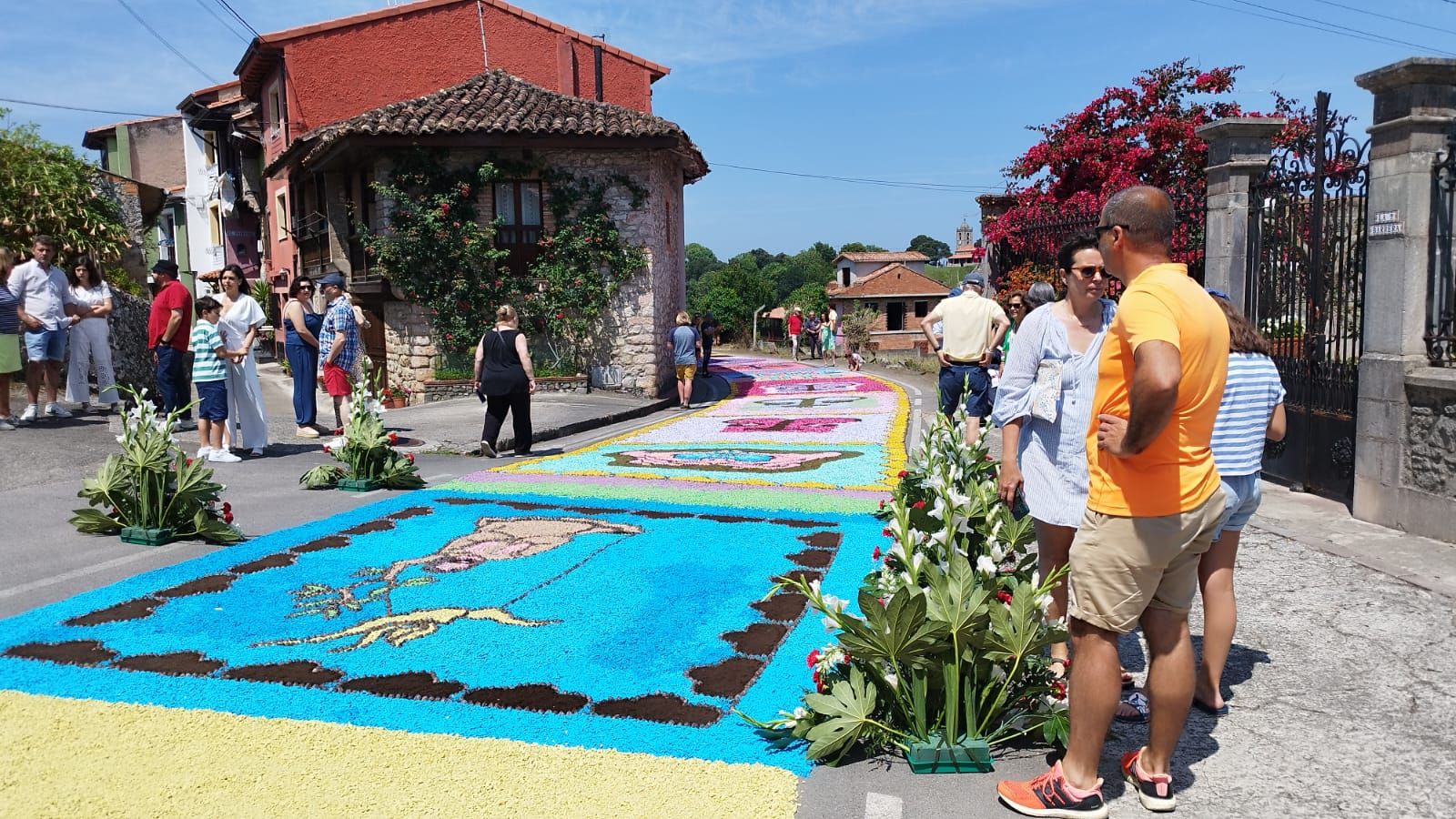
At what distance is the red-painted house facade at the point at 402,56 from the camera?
23.0m

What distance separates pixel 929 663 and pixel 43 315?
1131cm

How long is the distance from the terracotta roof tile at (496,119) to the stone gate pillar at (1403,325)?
13556 millimetres

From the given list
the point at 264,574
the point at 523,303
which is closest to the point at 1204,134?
the point at 264,574

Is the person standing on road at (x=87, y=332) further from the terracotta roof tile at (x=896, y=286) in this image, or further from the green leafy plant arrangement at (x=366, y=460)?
the terracotta roof tile at (x=896, y=286)

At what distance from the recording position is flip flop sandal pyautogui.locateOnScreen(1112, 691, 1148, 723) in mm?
3877

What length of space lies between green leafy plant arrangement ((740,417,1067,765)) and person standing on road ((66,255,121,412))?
1095cm

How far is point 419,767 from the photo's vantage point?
3.40m

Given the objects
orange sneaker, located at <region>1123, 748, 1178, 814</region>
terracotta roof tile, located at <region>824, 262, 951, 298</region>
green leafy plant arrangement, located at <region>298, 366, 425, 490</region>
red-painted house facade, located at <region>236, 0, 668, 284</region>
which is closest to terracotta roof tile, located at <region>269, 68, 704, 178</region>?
red-painted house facade, located at <region>236, 0, 668, 284</region>

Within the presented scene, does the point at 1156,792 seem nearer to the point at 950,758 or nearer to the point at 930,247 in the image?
the point at 950,758

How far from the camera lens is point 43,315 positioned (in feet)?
35.6

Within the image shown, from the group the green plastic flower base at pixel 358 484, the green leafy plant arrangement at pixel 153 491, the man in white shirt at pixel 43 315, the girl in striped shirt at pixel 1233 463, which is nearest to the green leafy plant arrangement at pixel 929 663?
the girl in striped shirt at pixel 1233 463

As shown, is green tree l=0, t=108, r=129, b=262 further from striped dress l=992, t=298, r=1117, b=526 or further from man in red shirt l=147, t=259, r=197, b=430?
striped dress l=992, t=298, r=1117, b=526

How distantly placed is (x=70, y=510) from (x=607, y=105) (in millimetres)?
15234

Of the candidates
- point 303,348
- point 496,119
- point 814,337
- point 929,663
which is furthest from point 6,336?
point 814,337
